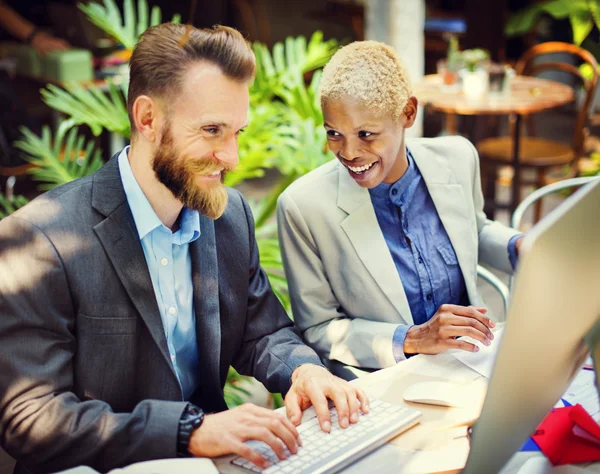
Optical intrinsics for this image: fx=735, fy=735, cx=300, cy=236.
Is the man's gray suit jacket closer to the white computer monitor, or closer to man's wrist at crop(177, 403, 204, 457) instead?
man's wrist at crop(177, 403, 204, 457)

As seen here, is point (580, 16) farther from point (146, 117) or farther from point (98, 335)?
point (98, 335)

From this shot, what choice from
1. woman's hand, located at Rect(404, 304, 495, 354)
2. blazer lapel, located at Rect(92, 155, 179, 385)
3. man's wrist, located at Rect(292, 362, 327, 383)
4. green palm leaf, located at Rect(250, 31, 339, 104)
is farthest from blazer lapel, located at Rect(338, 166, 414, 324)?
green palm leaf, located at Rect(250, 31, 339, 104)

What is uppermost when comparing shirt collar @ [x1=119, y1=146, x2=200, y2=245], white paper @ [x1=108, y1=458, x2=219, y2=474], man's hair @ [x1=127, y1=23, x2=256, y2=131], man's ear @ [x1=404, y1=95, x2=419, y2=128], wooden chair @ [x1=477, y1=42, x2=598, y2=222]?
man's hair @ [x1=127, y1=23, x2=256, y2=131]

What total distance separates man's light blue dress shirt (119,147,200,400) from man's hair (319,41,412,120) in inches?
19.9

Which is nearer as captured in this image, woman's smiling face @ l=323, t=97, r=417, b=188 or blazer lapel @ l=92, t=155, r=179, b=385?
blazer lapel @ l=92, t=155, r=179, b=385

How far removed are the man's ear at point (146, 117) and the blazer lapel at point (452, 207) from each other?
2.87 feet

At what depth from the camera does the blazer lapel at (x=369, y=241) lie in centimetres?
196

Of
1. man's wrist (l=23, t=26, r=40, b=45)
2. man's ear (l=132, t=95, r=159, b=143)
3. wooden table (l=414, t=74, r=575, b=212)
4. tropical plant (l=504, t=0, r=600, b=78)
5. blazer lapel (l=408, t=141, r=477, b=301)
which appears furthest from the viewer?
tropical plant (l=504, t=0, r=600, b=78)

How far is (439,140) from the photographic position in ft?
7.40

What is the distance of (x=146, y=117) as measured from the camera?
1.57 metres

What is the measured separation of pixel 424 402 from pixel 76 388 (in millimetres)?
705

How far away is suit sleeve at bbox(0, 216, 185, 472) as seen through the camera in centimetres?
133

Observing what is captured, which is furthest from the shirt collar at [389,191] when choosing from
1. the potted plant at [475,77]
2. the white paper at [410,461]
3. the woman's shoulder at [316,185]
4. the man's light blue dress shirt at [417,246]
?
the potted plant at [475,77]

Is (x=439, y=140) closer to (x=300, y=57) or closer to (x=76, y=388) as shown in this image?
(x=300, y=57)
